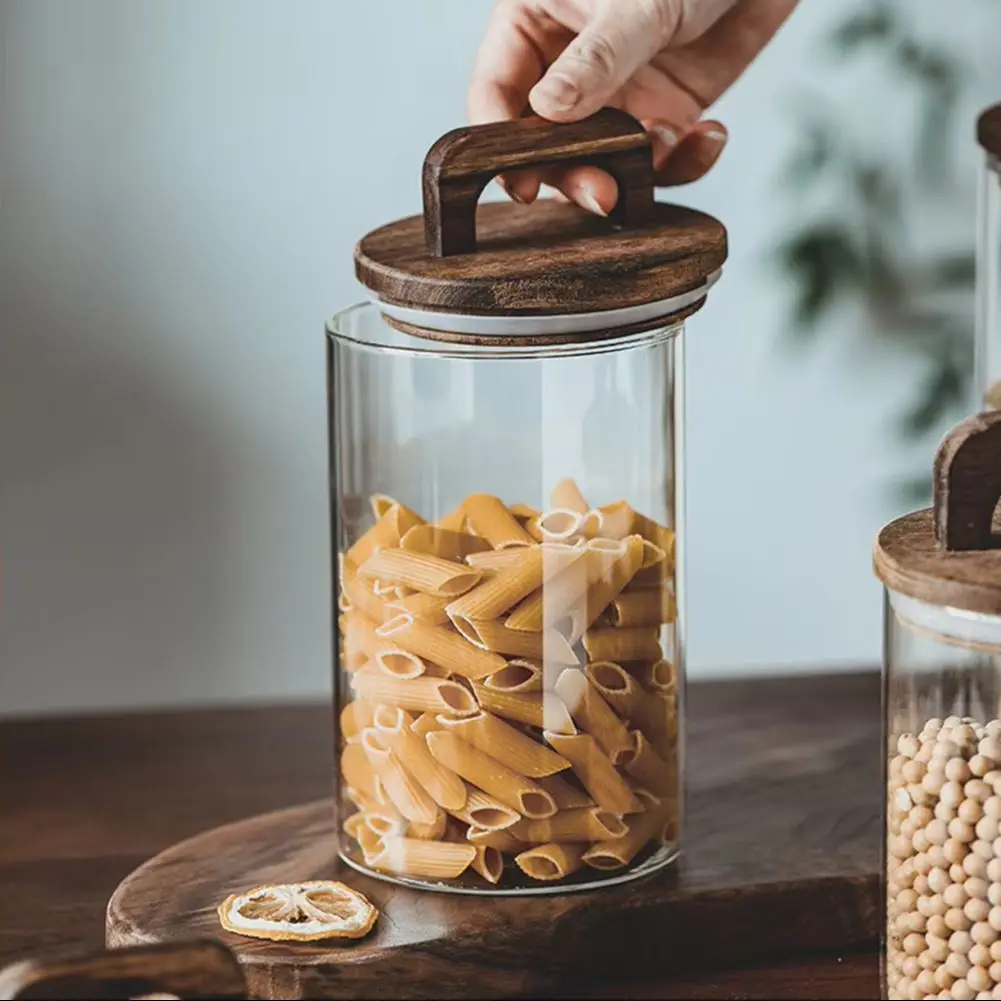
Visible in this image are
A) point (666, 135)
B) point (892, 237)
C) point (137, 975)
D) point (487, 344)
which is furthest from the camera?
point (892, 237)

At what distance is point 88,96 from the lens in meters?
1.34

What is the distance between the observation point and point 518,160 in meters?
0.74

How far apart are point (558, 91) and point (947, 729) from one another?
324 millimetres

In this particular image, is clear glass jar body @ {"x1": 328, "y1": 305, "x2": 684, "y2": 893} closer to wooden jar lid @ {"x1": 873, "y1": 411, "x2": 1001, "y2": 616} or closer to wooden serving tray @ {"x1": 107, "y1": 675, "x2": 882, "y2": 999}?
wooden serving tray @ {"x1": 107, "y1": 675, "x2": 882, "y2": 999}

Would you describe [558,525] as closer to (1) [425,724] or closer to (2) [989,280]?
(1) [425,724]

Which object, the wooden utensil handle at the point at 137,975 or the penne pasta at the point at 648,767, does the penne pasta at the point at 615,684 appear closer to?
the penne pasta at the point at 648,767

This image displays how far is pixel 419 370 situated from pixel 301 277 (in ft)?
2.22

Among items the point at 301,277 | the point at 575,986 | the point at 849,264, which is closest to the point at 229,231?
the point at 301,277

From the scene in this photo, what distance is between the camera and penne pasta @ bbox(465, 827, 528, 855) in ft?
2.41

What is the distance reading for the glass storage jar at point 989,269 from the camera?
36.0 inches

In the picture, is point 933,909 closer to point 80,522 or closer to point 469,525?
point 469,525

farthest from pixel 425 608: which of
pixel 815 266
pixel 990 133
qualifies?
pixel 815 266

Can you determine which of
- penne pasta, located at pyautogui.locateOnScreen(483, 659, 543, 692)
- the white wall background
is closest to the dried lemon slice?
penne pasta, located at pyautogui.locateOnScreen(483, 659, 543, 692)

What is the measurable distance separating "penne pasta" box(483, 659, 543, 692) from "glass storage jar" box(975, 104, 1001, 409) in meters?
0.32
